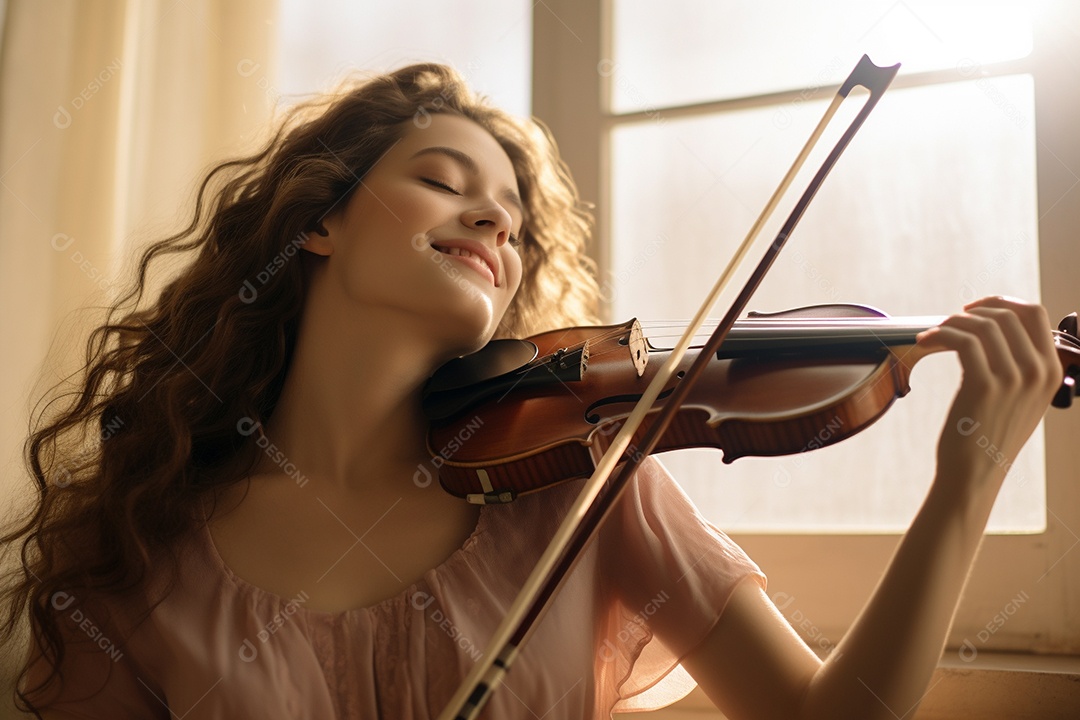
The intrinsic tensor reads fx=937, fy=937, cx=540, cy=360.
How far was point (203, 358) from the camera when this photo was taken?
1.31 meters

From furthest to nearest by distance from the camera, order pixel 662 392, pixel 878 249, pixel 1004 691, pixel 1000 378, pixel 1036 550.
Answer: pixel 878 249
pixel 1036 550
pixel 1004 691
pixel 662 392
pixel 1000 378

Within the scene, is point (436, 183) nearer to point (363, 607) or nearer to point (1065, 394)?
point (363, 607)

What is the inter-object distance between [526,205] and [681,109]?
16.9 inches

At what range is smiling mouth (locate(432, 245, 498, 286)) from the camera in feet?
3.84

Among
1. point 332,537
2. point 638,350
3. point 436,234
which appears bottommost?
point 332,537

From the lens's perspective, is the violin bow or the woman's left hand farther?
the woman's left hand

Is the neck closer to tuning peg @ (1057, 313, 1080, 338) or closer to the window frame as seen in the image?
the window frame

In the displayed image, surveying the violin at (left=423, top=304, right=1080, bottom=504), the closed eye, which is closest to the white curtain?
the closed eye

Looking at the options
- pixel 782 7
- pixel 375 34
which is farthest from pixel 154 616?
pixel 782 7

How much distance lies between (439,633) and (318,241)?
21.7 inches

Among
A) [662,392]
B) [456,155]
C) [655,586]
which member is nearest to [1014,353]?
[662,392]

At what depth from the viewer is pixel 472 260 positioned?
3.87 ft

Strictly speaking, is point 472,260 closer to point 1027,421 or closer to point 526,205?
point 526,205

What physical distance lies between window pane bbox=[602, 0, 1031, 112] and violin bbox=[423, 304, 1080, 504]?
0.68m
